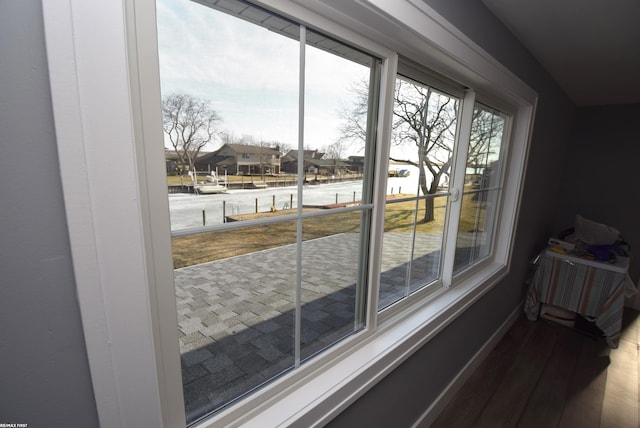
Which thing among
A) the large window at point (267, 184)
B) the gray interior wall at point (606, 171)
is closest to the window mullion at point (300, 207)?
the large window at point (267, 184)

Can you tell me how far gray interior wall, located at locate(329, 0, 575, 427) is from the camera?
116 cm

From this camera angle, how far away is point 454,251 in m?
1.69

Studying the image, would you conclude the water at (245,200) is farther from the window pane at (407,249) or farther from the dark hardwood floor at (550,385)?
the dark hardwood floor at (550,385)

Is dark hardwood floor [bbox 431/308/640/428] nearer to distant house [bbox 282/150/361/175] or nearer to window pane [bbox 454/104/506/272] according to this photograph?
window pane [bbox 454/104/506/272]

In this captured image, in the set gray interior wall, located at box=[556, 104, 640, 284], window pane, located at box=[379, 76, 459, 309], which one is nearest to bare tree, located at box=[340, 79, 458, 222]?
window pane, located at box=[379, 76, 459, 309]

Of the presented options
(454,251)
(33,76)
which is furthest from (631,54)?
(33,76)

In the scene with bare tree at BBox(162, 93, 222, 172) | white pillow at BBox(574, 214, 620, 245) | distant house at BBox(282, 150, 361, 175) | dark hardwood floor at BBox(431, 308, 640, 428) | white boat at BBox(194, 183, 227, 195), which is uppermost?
bare tree at BBox(162, 93, 222, 172)

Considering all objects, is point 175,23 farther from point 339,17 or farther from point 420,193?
point 420,193

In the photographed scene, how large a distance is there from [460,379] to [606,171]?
3.29 metres

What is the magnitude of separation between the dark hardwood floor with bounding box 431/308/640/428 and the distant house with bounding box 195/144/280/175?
1835mm

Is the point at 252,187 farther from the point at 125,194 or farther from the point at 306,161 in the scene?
the point at 125,194

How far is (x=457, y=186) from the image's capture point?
1.65 metres

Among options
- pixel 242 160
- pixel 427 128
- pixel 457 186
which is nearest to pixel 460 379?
pixel 457 186

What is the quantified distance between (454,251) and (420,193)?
21.3 inches
